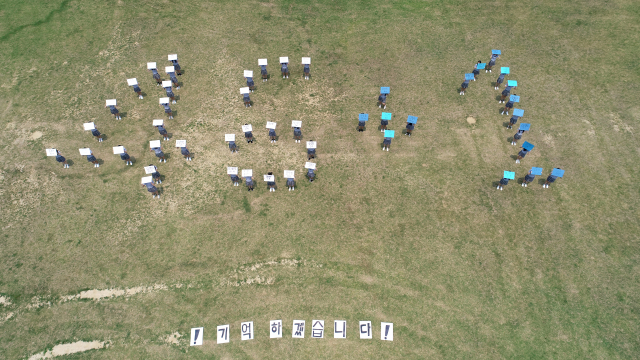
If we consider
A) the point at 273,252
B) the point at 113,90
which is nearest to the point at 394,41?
the point at 273,252

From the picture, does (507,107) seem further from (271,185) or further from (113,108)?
(113,108)

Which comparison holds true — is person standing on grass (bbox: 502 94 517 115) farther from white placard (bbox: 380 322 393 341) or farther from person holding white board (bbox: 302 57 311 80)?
white placard (bbox: 380 322 393 341)

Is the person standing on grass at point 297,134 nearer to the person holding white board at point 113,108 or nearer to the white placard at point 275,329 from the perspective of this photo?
the white placard at point 275,329

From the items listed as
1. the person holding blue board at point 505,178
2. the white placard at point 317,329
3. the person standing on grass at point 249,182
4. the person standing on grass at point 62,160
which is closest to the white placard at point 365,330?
the white placard at point 317,329

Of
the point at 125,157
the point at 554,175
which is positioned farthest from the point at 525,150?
the point at 125,157

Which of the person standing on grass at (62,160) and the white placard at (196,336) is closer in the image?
the white placard at (196,336)

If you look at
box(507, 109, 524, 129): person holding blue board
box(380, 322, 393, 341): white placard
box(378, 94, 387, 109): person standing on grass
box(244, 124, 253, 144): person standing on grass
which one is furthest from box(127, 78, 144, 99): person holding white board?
box(507, 109, 524, 129): person holding blue board
